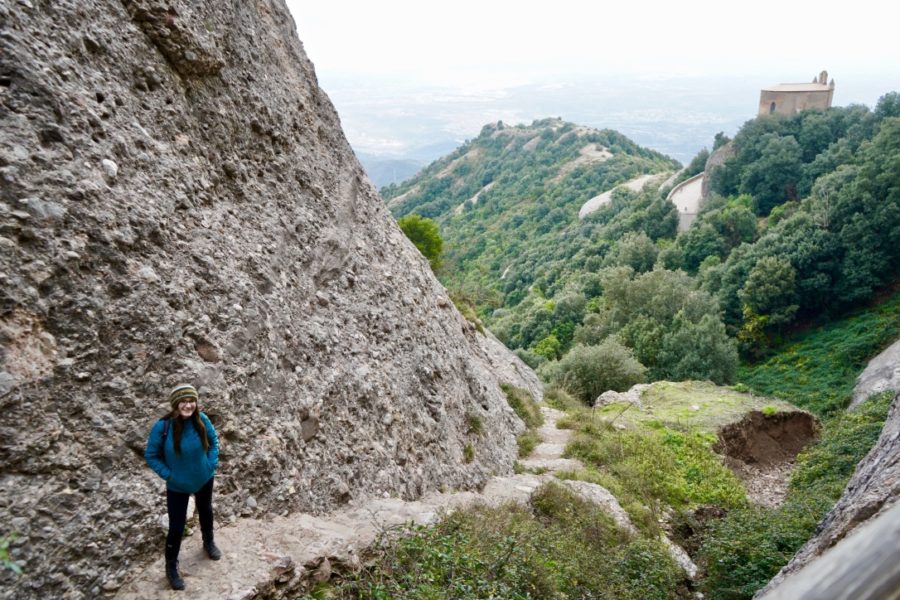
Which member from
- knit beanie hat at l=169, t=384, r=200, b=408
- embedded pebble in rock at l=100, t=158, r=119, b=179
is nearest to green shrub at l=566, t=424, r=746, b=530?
knit beanie hat at l=169, t=384, r=200, b=408

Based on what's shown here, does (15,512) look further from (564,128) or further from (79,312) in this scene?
(564,128)

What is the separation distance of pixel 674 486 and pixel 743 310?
104ft

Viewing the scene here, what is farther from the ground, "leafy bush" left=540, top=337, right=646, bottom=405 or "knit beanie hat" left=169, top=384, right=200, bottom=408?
"knit beanie hat" left=169, top=384, right=200, bottom=408

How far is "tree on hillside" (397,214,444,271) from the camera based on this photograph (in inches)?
1159

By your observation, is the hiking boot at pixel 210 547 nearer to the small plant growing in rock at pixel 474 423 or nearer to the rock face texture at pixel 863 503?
the rock face texture at pixel 863 503

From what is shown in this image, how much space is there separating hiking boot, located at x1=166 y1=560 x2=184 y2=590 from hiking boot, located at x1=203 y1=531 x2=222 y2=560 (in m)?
0.40

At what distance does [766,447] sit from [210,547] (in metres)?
17.9

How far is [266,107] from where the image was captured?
9.41 m

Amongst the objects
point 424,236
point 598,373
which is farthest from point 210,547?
point 424,236

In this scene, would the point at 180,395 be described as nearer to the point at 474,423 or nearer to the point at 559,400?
the point at 474,423

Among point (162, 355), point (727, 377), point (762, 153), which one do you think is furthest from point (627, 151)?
point (162, 355)

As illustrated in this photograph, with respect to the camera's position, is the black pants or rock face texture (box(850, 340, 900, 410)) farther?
rock face texture (box(850, 340, 900, 410))

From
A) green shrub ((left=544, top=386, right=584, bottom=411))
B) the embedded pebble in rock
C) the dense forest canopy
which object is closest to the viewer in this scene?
the embedded pebble in rock

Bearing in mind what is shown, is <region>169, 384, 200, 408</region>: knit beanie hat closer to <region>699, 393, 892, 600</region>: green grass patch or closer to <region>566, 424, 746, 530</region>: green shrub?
<region>699, 393, 892, 600</region>: green grass patch
